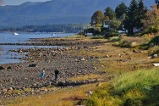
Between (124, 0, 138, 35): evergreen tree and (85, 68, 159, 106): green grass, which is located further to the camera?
(124, 0, 138, 35): evergreen tree

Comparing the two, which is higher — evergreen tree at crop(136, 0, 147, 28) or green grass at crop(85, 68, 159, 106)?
evergreen tree at crop(136, 0, 147, 28)

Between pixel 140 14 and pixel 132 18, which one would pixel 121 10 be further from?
pixel 140 14

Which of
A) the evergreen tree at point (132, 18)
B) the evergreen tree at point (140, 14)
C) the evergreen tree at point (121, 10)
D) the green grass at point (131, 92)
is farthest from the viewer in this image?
the evergreen tree at point (121, 10)

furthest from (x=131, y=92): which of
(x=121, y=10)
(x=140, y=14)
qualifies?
(x=121, y=10)

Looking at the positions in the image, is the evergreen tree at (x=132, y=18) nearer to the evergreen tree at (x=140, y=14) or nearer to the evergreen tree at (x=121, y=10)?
the evergreen tree at (x=140, y=14)

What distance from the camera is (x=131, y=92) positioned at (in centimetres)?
1373

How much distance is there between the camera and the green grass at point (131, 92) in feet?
43.2

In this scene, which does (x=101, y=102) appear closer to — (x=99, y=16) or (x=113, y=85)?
(x=113, y=85)

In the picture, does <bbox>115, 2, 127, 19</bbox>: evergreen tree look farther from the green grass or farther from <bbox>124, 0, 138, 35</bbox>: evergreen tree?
the green grass

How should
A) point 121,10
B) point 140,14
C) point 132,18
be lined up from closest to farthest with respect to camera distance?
point 140,14 < point 132,18 < point 121,10

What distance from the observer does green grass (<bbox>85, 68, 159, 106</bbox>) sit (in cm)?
1317

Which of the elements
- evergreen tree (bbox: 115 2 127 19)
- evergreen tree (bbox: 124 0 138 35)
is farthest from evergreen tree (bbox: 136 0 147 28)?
evergreen tree (bbox: 115 2 127 19)

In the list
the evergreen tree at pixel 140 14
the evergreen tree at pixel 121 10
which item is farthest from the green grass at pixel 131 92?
the evergreen tree at pixel 121 10

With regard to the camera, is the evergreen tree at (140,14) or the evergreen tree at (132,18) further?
the evergreen tree at (132,18)
